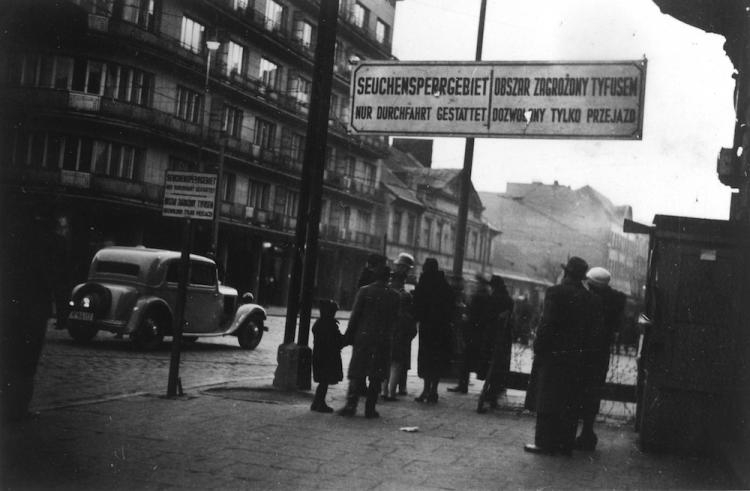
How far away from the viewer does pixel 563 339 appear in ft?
24.1

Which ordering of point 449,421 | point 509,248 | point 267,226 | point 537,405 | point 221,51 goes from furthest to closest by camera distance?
point 509,248
point 267,226
point 221,51
point 449,421
point 537,405

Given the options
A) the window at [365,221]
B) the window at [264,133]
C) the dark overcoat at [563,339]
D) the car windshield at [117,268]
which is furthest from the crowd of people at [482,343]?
the window at [365,221]

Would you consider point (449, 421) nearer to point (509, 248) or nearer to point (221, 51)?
point (221, 51)

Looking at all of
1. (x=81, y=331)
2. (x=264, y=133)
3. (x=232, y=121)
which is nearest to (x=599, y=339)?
(x=81, y=331)

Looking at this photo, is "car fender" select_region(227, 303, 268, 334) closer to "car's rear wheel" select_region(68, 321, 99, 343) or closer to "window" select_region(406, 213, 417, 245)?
"car's rear wheel" select_region(68, 321, 99, 343)

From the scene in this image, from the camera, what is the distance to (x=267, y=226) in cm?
4159

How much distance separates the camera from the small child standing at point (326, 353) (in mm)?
8547

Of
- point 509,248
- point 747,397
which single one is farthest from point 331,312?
point 509,248

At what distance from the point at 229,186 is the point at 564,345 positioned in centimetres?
3311

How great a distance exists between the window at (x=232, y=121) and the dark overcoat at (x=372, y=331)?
30251mm

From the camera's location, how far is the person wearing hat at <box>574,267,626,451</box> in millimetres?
A: 7562

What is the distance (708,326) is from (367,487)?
379 cm

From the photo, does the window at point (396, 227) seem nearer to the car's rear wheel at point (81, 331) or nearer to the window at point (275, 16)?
the window at point (275, 16)

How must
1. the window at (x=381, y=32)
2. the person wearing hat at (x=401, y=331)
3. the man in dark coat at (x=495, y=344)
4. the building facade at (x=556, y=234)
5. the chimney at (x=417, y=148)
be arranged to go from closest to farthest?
the man in dark coat at (x=495, y=344), the person wearing hat at (x=401, y=331), the window at (x=381, y=32), the chimney at (x=417, y=148), the building facade at (x=556, y=234)
